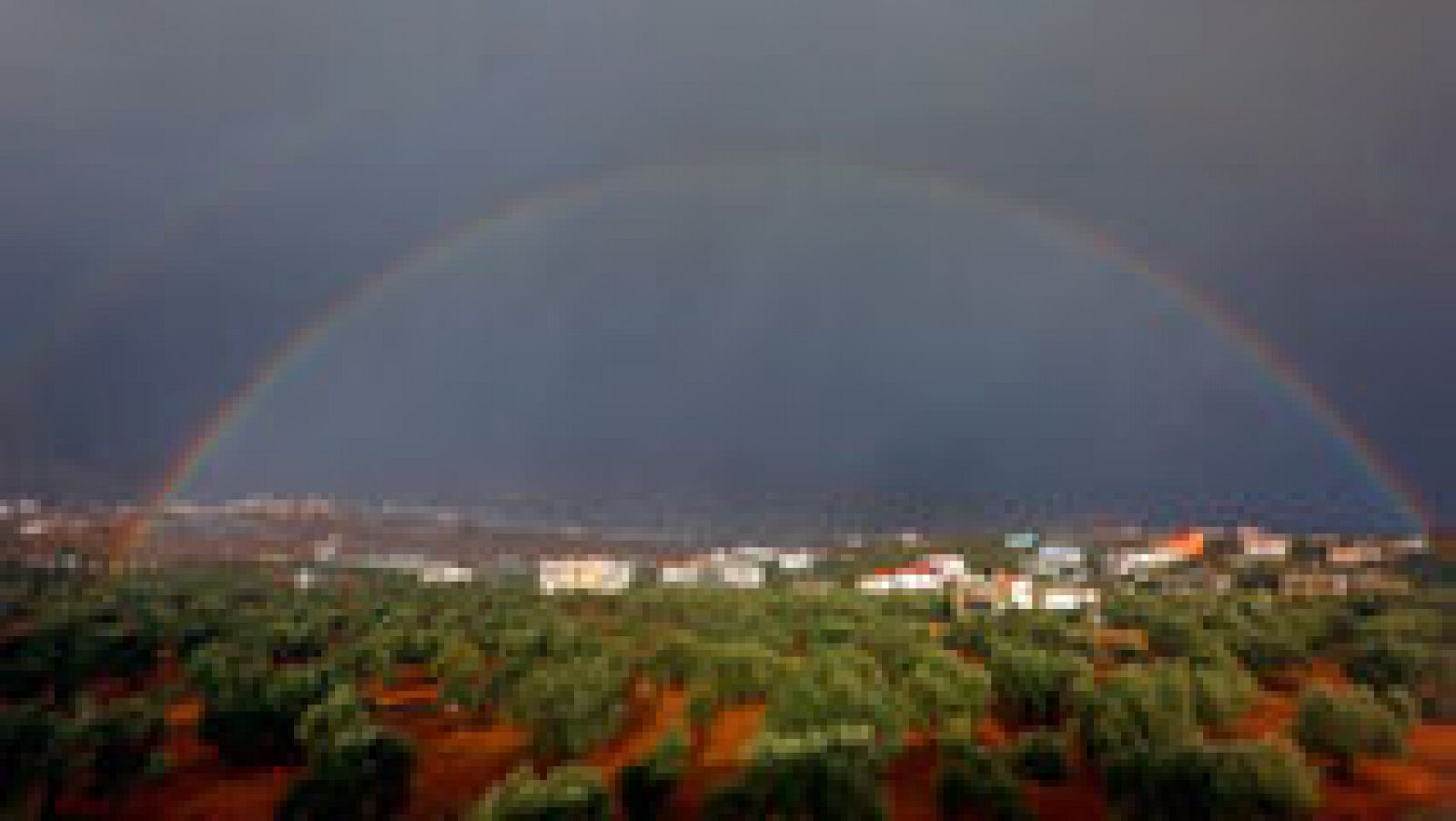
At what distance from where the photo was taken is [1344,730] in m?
15.0

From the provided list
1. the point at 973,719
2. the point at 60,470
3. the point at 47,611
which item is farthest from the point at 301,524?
the point at 973,719

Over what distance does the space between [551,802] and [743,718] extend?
9.12 m

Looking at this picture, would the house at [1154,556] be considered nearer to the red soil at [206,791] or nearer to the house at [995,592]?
the house at [995,592]

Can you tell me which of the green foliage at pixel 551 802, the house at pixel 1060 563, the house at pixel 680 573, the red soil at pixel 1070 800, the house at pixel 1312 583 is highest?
the green foliage at pixel 551 802

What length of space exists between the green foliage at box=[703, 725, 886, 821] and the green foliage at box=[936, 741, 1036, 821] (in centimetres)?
101

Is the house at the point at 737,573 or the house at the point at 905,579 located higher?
the house at the point at 905,579

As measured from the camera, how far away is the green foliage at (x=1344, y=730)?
1495cm

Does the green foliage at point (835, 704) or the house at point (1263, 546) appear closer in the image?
the green foliage at point (835, 704)

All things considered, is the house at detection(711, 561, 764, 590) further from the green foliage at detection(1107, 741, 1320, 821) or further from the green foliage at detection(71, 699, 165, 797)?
the green foliage at detection(1107, 741, 1320, 821)

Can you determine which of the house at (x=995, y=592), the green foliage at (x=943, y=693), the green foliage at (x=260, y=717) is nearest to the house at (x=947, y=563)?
the house at (x=995, y=592)

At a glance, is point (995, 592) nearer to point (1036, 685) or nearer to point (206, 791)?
point (1036, 685)

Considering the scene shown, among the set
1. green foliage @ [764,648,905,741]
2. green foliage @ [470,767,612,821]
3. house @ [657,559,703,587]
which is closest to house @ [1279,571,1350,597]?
green foliage @ [764,648,905,741]

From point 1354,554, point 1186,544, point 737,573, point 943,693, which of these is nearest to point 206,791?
point 943,693

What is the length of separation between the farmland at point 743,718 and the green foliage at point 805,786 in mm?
40
